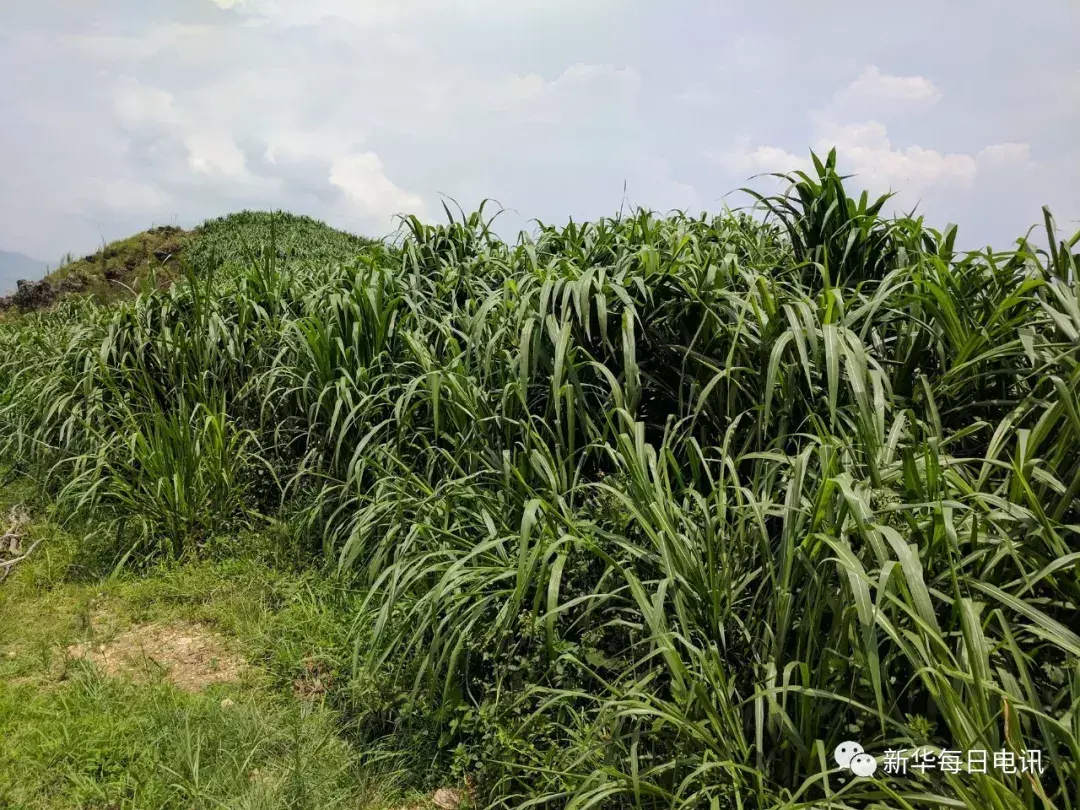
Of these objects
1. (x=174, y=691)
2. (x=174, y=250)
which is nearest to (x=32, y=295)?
(x=174, y=250)

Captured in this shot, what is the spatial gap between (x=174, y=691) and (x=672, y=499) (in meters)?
1.59

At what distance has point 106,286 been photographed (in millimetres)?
11484

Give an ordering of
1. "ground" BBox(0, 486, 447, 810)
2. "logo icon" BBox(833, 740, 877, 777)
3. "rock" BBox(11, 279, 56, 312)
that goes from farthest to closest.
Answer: "rock" BBox(11, 279, 56, 312) → "ground" BBox(0, 486, 447, 810) → "logo icon" BBox(833, 740, 877, 777)

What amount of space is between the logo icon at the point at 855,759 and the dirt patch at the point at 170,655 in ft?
5.78

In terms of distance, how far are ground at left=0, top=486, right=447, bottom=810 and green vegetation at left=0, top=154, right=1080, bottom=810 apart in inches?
4.6

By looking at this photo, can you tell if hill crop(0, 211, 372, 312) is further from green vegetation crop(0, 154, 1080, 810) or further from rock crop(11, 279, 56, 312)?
green vegetation crop(0, 154, 1080, 810)

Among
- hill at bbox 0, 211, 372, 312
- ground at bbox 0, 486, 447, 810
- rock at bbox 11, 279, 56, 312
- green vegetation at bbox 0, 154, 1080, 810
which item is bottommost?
ground at bbox 0, 486, 447, 810

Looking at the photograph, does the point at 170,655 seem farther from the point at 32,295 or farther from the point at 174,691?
the point at 32,295

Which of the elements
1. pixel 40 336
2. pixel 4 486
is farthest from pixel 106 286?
pixel 4 486

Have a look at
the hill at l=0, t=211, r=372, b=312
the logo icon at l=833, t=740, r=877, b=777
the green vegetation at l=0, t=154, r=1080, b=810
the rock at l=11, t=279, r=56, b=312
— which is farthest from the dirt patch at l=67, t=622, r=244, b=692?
the rock at l=11, t=279, r=56, b=312

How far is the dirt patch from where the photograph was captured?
224cm

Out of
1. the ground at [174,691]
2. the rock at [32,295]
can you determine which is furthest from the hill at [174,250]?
the ground at [174,691]

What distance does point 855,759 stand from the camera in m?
1.29

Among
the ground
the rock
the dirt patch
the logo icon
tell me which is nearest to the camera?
the logo icon
